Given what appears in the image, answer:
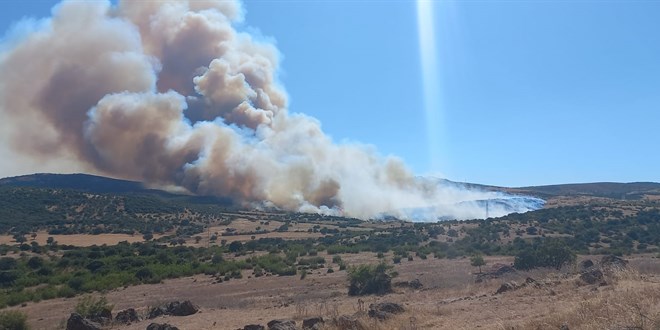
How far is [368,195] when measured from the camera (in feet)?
331

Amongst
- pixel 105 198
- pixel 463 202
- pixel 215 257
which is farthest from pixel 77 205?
pixel 463 202

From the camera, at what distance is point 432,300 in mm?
17781

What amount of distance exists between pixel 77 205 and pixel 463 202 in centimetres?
6355

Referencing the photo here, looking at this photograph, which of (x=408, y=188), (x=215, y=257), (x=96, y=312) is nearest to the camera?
(x=96, y=312)

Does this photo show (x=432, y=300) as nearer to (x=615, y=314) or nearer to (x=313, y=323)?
(x=313, y=323)

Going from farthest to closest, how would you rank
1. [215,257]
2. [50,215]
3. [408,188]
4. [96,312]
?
[408,188]
[50,215]
[215,257]
[96,312]

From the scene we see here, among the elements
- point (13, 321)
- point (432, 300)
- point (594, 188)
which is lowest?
point (13, 321)

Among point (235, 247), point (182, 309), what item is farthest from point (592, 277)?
point (235, 247)

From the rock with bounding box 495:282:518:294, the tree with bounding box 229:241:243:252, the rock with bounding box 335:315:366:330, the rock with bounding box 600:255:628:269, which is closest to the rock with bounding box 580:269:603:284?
the rock with bounding box 600:255:628:269

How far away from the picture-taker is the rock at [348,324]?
1217cm

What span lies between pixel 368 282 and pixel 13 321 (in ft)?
43.7

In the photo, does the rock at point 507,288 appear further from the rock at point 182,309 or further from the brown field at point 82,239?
the brown field at point 82,239

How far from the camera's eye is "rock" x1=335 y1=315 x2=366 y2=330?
39.9ft

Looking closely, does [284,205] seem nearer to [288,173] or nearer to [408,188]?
[288,173]
